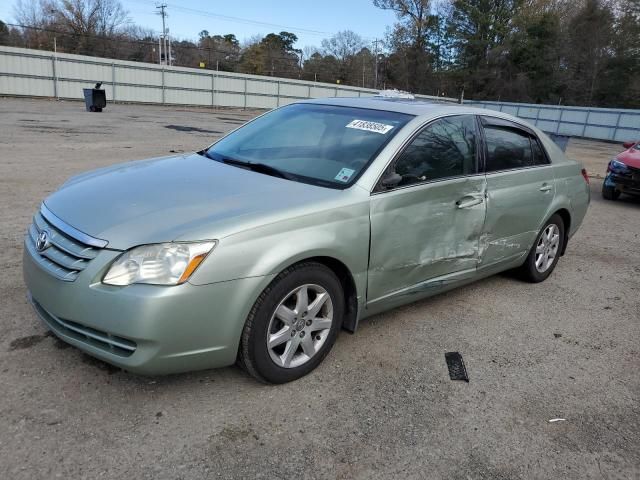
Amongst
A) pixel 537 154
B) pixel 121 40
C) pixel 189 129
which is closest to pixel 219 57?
pixel 121 40

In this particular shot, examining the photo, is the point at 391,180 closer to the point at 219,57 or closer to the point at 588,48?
the point at 588,48

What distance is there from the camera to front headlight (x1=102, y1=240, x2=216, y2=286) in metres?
2.41

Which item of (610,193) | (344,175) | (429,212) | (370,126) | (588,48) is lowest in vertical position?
(610,193)

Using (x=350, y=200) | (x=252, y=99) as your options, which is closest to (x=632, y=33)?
(x=252, y=99)

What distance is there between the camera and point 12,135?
40.5ft

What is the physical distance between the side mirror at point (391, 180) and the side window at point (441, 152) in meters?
0.08

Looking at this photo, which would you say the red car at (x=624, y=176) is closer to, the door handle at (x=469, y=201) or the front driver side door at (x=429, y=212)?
the front driver side door at (x=429, y=212)

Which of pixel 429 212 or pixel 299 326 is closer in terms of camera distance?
pixel 299 326

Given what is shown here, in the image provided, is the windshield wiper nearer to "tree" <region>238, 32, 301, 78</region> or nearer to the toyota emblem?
the toyota emblem

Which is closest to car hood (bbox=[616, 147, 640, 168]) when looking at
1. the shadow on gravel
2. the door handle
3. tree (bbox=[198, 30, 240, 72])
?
the door handle

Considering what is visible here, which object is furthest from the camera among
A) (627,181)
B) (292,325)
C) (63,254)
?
(627,181)

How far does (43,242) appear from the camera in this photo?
9.05ft

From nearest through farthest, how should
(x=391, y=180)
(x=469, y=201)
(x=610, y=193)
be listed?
(x=391, y=180) < (x=469, y=201) < (x=610, y=193)

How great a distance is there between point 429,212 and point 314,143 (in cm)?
94
